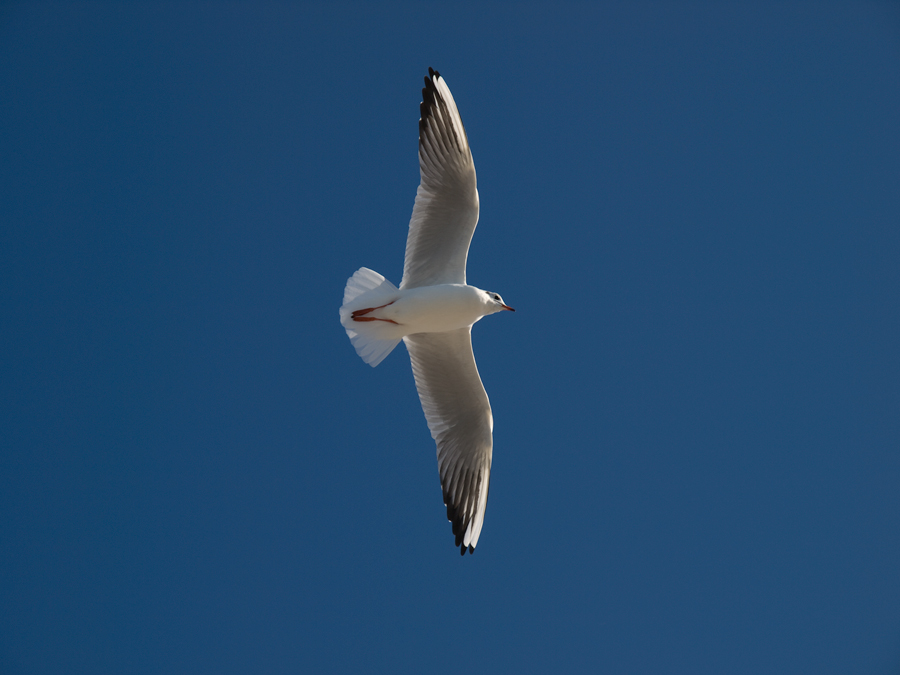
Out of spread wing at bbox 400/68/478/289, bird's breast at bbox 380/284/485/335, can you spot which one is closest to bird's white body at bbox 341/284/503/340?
bird's breast at bbox 380/284/485/335

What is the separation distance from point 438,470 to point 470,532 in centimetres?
56

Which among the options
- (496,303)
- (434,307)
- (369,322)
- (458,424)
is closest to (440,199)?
(434,307)

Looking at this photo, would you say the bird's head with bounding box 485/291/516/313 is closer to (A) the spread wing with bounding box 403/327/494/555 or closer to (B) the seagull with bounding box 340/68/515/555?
A: (B) the seagull with bounding box 340/68/515/555

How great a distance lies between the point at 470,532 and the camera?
21.4ft

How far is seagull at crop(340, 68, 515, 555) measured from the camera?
6.04 metres

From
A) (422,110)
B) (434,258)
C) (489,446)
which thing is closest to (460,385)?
(489,446)

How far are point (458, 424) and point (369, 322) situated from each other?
3.80ft

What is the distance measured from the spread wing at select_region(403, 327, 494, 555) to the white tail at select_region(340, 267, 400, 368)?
18.0 inches

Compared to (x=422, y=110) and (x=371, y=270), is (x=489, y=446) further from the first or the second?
(x=422, y=110)

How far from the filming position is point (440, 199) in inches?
238

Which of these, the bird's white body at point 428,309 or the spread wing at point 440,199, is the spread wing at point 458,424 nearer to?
the bird's white body at point 428,309

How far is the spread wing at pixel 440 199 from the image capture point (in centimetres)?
603

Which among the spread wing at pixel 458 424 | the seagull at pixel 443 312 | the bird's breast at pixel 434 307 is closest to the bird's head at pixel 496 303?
the seagull at pixel 443 312

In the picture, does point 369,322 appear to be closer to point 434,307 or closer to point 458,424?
point 434,307
